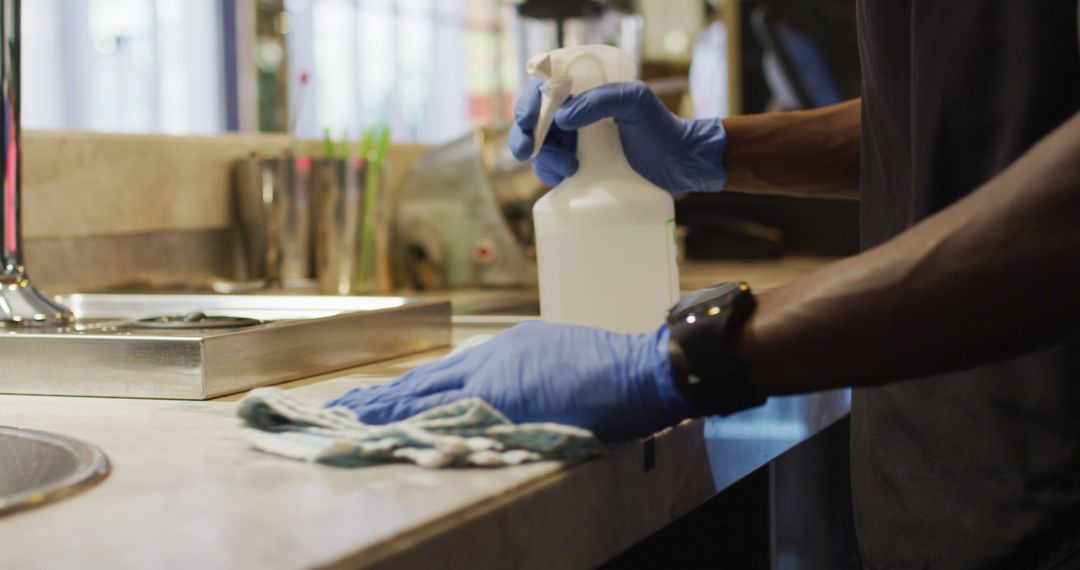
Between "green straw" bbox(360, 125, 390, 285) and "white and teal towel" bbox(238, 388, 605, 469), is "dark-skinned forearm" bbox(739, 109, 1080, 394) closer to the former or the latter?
"white and teal towel" bbox(238, 388, 605, 469)

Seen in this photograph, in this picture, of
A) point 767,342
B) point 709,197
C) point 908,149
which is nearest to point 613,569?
point 767,342

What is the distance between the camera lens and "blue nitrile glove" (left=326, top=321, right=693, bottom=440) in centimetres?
76

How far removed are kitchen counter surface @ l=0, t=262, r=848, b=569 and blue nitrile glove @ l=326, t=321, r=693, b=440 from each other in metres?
0.04

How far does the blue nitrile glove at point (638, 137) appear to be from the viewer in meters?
1.09

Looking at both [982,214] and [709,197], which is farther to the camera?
[709,197]

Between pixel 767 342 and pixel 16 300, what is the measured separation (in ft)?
2.70

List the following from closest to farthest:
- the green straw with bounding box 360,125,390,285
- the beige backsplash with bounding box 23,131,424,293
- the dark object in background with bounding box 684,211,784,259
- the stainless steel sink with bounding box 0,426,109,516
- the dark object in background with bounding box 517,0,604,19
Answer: the stainless steel sink with bounding box 0,426,109,516 < the beige backsplash with bounding box 23,131,424,293 < the green straw with bounding box 360,125,390,285 < the dark object in background with bounding box 517,0,604,19 < the dark object in background with bounding box 684,211,784,259

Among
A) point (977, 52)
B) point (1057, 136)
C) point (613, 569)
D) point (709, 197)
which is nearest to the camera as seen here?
point (1057, 136)

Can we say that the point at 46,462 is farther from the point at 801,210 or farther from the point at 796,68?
the point at 796,68

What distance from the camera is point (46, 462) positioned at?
799mm

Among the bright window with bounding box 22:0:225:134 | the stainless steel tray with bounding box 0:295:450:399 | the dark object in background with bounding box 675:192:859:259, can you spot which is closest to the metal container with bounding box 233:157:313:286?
the stainless steel tray with bounding box 0:295:450:399

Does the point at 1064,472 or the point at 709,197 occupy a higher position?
the point at 709,197

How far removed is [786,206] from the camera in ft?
10.3

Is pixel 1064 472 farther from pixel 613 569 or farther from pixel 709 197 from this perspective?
pixel 709 197
